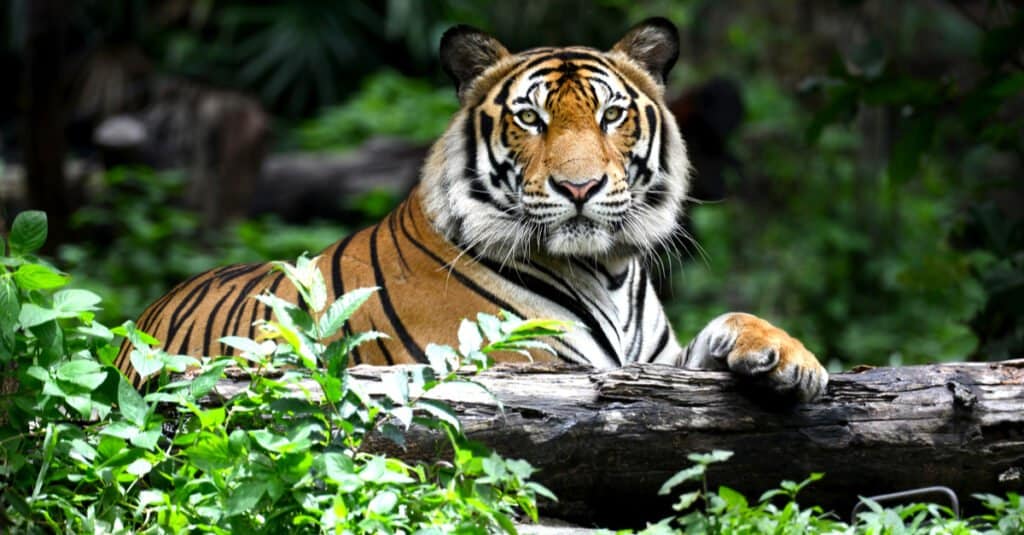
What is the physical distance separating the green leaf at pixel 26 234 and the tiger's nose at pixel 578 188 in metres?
1.58

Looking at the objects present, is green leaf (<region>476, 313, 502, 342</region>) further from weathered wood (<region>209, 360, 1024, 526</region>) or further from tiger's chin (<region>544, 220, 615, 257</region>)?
tiger's chin (<region>544, 220, 615, 257</region>)

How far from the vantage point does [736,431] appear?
3.14 m

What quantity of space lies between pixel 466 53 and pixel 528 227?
716 mm

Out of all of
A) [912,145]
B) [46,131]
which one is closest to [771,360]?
[912,145]

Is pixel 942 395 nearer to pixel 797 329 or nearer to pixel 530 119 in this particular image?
pixel 530 119

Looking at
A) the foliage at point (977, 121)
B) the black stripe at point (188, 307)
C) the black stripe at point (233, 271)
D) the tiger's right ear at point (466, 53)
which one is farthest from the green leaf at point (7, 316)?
the foliage at point (977, 121)

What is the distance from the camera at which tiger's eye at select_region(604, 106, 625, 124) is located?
4000 mm

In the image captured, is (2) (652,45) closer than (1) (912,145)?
Yes

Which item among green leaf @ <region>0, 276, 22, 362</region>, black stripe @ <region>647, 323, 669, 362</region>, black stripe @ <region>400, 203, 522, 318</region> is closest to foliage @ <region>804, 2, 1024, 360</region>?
black stripe @ <region>647, 323, 669, 362</region>

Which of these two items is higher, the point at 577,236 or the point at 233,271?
the point at 577,236

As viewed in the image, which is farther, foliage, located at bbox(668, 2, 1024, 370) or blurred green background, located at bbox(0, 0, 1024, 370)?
blurred green background, located at bbox(0, 0, 1024, 370)

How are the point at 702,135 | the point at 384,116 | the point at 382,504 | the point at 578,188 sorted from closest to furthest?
the point at 382,504, the point at 578,188, the point at 702,135, the point at 384,116

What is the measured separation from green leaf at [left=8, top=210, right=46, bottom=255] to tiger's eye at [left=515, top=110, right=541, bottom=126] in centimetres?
168

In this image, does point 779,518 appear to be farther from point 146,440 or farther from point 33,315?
point 33,315
